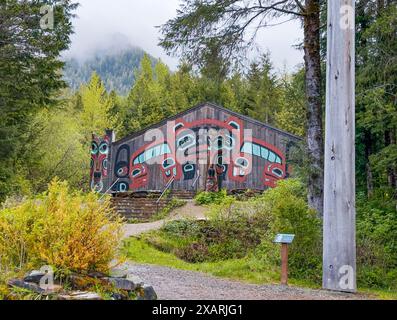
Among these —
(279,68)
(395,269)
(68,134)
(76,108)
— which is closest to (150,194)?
(68,134)

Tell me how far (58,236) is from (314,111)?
20.4 ft

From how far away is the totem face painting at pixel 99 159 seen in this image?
23281 millimetres

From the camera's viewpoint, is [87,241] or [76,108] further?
[76,108]

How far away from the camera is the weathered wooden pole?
249 inches

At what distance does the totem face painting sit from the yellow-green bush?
18.5 metres

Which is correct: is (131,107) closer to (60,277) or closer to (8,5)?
(8,5)

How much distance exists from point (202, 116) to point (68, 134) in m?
9.46

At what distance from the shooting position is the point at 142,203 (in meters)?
20.7

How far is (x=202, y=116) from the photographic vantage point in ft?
76.0

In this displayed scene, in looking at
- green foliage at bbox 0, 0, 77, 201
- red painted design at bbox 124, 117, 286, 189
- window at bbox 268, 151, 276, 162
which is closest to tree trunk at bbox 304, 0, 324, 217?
green foliage at bbox 0, 0, 77, 201

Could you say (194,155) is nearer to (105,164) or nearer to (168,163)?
(168,163)

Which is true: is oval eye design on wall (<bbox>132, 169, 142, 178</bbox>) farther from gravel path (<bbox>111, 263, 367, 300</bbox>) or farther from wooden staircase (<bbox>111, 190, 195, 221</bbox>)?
gravel path (<bbox>111, 263, 367, 300</bbox>)
